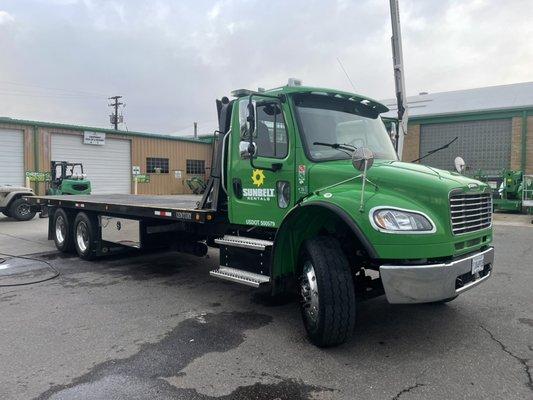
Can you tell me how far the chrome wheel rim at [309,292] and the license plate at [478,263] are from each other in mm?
1459

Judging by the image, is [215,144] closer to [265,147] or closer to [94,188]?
[265,147]

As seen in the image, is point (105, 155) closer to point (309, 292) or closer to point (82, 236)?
point (82, 236)

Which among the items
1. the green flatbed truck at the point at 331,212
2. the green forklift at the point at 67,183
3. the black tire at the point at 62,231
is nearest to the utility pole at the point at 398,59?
the green flatbed truck at the point at 331,212

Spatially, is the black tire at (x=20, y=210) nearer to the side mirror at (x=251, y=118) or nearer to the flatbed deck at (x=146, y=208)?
the flatbed deck at (x=146, y=208)

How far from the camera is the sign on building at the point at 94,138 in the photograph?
2558cm

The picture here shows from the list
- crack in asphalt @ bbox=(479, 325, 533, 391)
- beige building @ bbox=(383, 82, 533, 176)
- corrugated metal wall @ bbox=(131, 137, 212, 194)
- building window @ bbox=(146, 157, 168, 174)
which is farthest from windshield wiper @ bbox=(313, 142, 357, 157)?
building window @ bbox=(146, 157, 168, 174)

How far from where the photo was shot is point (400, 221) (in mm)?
3869

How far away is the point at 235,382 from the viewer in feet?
12.0

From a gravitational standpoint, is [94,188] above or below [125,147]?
below

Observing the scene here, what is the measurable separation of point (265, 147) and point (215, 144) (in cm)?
110

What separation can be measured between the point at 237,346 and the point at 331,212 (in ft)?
5.15

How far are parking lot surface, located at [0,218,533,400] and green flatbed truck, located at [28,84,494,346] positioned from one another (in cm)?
48

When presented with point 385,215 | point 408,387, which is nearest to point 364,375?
point 408,387

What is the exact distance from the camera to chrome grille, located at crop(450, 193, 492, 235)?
411 cm
